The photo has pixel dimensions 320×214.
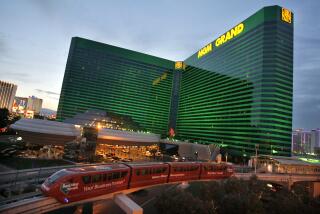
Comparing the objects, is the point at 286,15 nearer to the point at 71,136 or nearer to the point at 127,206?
the point at 71,136

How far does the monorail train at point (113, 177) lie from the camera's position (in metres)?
25.6

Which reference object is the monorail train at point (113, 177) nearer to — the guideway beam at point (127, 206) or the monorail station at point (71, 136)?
the guideway beam at point (127, 206)

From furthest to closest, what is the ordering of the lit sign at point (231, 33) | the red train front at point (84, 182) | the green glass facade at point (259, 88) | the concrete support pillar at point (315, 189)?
1. the lit sign at point (231, 33)
2. the green glass facade at point (259, 88)
3. the concrete support pillar at point (315, 189)
4. the red train front at point (84, 182)

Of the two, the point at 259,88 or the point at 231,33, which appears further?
the point at 231,33

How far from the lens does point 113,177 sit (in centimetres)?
3131

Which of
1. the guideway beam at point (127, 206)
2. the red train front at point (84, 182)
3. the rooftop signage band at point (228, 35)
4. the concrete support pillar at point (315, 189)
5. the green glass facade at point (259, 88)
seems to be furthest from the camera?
the rooftop signage band at point (228, 35)

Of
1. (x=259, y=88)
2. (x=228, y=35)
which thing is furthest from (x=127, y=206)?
(x=228, y=35)

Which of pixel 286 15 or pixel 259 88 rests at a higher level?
pixel 286 15

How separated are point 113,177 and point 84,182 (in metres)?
4.69

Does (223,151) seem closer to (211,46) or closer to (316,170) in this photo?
(316,170)

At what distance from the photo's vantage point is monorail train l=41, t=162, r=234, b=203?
83.8 feet

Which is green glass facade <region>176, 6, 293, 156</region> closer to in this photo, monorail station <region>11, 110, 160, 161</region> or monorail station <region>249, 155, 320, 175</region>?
monorail station <region>249, 155, 320, 175</region>

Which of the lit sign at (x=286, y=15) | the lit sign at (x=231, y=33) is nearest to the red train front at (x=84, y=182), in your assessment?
the lit sign at (x=286, y=15)

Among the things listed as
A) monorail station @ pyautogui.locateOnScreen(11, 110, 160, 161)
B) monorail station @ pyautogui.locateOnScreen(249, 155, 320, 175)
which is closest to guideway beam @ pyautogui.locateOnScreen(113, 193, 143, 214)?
monorail station @ pyautogui.locateOnScreen(11, 110, 160, 161)
